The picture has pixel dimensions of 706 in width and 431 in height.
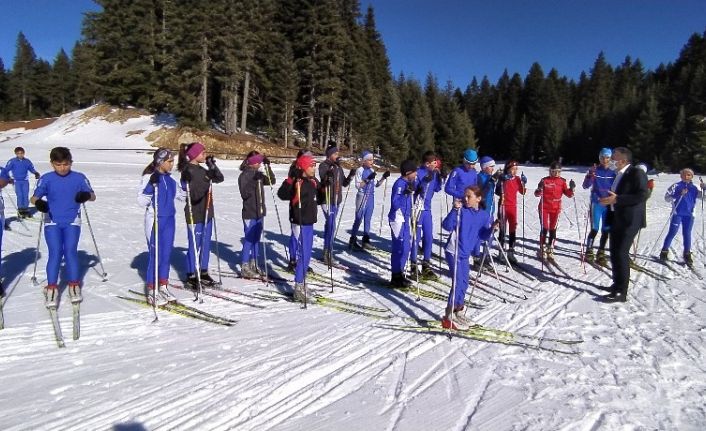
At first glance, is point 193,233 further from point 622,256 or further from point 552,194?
point 552,194

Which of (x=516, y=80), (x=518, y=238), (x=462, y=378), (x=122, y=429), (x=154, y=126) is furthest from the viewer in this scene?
(x=516, y=80)

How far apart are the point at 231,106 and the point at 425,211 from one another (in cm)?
3549

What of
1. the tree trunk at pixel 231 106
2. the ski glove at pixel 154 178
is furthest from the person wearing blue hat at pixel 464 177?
the tree trunk at pixel 231 106

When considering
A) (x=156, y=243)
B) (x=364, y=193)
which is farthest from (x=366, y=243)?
(x=156, y=243)

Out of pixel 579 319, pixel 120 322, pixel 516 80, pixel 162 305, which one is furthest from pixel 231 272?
pixel 516 80

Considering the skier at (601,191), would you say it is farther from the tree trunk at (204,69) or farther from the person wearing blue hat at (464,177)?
the tree trunk at (204,69)

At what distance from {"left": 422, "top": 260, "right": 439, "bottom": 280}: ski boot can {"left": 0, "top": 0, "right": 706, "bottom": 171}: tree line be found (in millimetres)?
33355

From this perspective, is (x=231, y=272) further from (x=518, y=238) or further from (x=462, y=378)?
(x=518, y=238)

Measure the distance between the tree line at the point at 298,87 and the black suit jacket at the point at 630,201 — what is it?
1383 inches

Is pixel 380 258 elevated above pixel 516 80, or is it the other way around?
pixel 516 80

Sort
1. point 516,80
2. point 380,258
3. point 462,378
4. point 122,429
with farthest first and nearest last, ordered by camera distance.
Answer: point 516,80
point 380,258
point 462,378
point 122,429

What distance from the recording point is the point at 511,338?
5875mm

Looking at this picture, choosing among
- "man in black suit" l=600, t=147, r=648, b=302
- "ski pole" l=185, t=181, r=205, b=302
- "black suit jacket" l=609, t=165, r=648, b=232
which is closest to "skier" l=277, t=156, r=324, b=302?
"ski pole" l=185, t=181, r=205, b=302

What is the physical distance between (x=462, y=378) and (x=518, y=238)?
31.3ft
